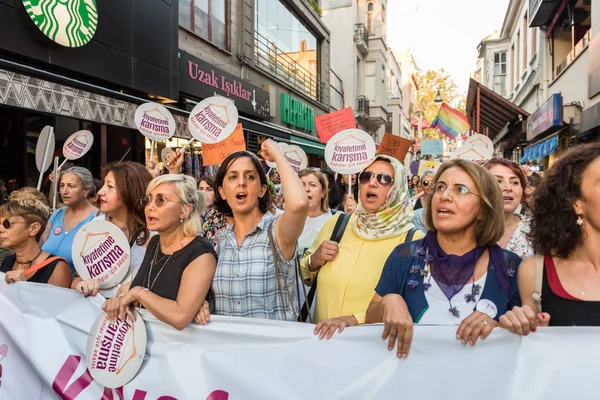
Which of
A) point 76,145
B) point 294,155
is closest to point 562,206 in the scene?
point 294,155

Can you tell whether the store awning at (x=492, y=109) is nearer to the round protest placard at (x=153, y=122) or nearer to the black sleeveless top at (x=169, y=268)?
the round protest placard at (x=153, y=122)

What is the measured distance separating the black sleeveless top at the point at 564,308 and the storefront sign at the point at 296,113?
14659mm

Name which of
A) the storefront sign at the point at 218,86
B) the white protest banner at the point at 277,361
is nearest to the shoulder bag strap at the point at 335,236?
the white protest banner at the point at 277,361

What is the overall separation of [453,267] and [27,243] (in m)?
2.71

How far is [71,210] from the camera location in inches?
155

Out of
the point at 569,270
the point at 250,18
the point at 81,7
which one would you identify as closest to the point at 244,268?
the point at 569,270

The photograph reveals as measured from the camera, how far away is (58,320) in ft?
8.39

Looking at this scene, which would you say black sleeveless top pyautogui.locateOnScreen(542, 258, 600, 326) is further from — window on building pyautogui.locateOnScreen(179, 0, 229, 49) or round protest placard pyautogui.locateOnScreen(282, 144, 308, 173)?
window on building pyautogui.locateOnScreen(179, 0, 229, 49)

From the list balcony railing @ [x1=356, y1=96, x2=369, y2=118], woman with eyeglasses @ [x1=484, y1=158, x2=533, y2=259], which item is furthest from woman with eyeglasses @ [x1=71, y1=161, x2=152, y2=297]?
balcony railing @ [x1=356, y1=96, x2=369, y2=118]

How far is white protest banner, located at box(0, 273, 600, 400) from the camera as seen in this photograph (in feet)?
5.68

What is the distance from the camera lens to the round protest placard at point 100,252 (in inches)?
100

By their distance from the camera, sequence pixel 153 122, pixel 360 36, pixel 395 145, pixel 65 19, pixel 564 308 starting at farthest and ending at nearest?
pixel 360 36 < pixel 65 19 < pixel 395 145 < pixel 153 122 < pixel 564 308

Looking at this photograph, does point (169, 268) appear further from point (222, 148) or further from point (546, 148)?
point (546, 148)

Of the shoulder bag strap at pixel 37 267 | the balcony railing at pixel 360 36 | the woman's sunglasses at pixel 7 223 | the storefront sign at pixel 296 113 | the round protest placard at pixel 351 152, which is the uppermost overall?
the balcony railing at pixel 360 36
